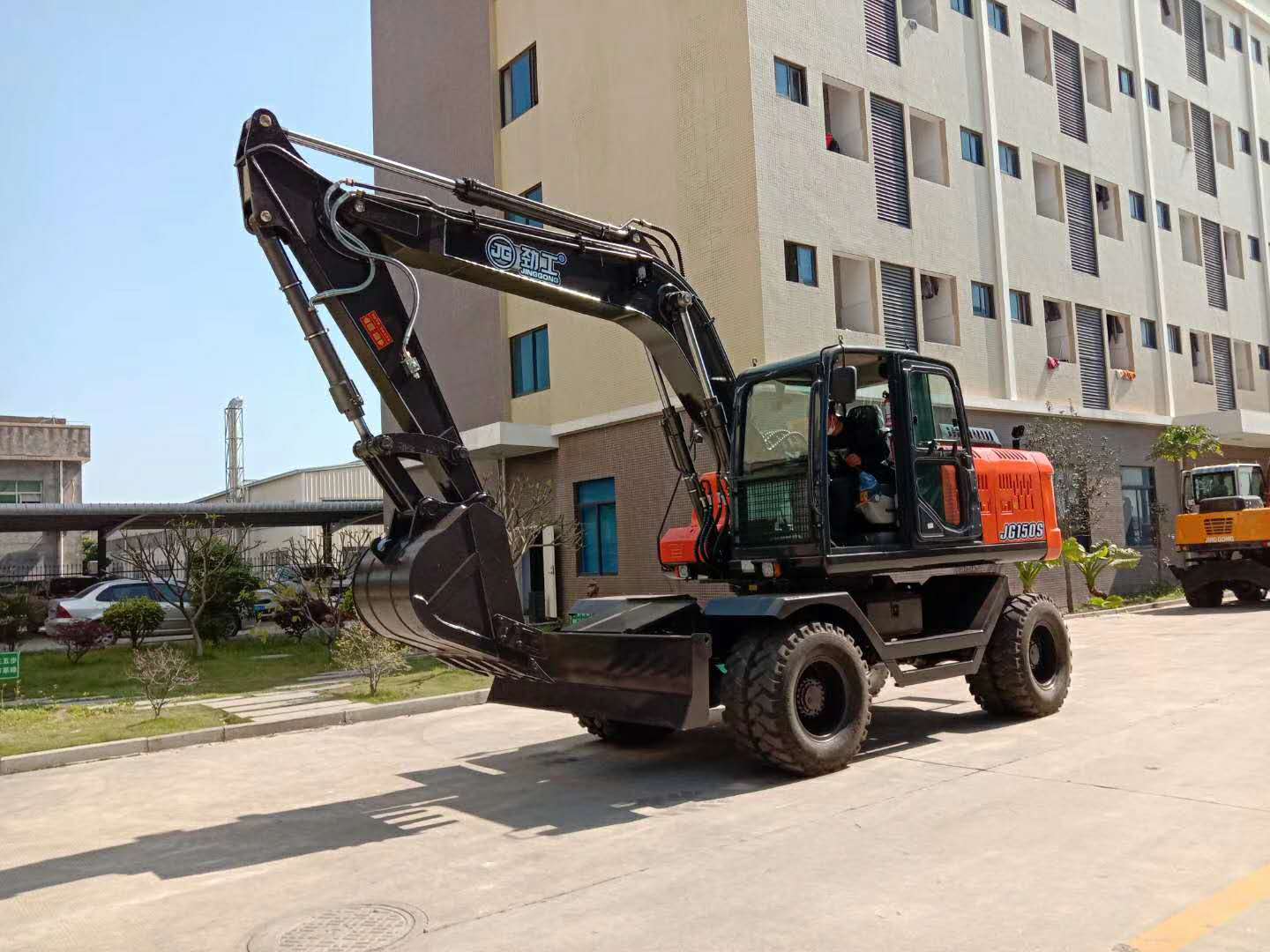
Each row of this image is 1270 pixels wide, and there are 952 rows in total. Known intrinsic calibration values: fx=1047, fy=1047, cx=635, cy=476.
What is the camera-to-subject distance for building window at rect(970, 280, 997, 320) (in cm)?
2325

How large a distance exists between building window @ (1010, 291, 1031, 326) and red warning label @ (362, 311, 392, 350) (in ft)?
66.0

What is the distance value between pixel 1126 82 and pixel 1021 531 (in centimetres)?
2441

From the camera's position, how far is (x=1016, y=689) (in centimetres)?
934

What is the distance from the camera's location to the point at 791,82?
2019 centimetres

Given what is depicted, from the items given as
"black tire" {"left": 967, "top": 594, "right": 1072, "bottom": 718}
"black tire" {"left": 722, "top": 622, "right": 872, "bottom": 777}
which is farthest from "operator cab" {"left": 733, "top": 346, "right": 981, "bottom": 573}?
"black tire" {"left": 967, "top": 594, "right": 1072, "bottom": 718}

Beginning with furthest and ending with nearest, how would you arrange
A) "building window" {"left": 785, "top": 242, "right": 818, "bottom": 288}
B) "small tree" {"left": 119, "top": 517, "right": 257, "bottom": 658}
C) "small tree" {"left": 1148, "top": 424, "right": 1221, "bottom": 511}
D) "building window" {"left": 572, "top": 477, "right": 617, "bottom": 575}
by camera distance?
"small tree" {"left": 1148, "top": 424, "right": 1221, "bottom": 511} → "building window" {"left": 572, "top": 477, "right": 617, "bottom": 575} → "building window" {"left": 785, "top": 242, "right": 818, "bottom": 288} → "small tree" {"left": 119, "top": 517, "right": 257, "bottom": 658}

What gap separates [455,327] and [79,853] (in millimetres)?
21547

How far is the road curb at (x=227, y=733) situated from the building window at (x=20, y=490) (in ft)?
126

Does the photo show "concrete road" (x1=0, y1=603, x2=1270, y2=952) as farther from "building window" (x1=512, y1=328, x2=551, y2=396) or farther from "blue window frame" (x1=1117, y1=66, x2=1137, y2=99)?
"blue window frame" (x1=1117, y1=66, x2=1137, y2=99)

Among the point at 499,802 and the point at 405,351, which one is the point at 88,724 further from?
the point at 405,351

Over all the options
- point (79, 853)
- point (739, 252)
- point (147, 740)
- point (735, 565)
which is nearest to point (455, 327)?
point (739, 252)

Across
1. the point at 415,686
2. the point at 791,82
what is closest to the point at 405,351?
the point at 415,686

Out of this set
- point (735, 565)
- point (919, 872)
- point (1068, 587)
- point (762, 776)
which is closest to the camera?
point (919, 872)

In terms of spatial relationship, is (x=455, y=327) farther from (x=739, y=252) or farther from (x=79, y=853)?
(x=79, y=853)
